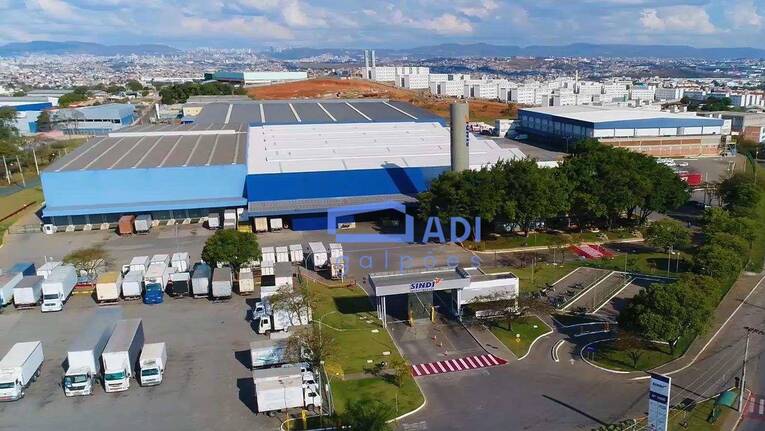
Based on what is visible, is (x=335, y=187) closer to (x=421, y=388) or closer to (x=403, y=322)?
(x=403, y=322)

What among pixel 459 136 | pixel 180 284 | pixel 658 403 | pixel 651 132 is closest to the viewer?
pixel 658 403

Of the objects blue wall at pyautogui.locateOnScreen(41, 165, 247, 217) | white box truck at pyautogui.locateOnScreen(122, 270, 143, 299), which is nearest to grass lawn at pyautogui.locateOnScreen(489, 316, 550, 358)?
white box truck at pyautogui.locateOnScreen(122, 270, 143, 299)

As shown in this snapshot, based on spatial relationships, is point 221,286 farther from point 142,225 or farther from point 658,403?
point 658,403

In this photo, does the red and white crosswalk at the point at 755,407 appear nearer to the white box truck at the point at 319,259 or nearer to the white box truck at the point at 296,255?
the white box truck at the point at 319,259

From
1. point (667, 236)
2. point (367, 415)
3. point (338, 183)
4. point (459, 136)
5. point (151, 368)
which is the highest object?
point (459, 136)

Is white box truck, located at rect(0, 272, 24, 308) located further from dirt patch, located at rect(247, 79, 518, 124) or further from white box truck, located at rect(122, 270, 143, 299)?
dirt patch, located at rect(247, 79, 518, 124)

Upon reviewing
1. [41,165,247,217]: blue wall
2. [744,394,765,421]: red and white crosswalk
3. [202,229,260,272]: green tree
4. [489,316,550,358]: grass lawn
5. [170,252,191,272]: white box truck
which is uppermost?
[41,165,247,217]: blue wall

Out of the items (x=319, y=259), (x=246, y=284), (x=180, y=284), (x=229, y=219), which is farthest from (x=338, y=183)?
(x=180, y=284)

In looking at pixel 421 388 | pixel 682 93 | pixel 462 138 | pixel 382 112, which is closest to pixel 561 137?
pixel 382 112

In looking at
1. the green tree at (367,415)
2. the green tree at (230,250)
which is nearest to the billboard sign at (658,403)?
the green tree at (367,415)
